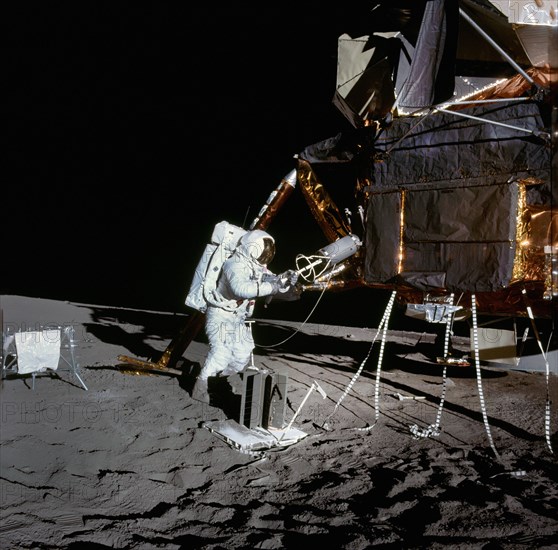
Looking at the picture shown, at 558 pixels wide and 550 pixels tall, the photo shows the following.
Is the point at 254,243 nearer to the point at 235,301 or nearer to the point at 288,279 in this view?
the point at 288,279

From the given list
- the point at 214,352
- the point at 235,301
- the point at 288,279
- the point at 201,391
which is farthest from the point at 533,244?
the point at 201,391

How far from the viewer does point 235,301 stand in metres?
5.65

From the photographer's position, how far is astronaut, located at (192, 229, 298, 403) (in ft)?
17.3

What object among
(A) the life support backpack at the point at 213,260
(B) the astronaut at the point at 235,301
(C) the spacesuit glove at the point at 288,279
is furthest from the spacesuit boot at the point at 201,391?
(C) the spacesuit glove at the point at 288,279

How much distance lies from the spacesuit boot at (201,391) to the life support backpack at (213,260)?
101 centimetres

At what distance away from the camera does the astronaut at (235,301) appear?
17.3 ft

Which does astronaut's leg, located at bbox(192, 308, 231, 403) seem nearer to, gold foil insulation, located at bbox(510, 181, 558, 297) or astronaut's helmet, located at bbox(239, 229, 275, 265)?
astronaut's helmet, located at bbox(239, 229, 275, 265)

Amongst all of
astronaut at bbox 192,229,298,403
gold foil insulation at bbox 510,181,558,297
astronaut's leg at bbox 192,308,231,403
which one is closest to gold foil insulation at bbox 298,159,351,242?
astronaut at bbox 192,229,298,403

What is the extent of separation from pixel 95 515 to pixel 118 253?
2550 cm

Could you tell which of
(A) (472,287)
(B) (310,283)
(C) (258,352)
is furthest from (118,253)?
(A) (472,287)

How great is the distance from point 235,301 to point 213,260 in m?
0.65

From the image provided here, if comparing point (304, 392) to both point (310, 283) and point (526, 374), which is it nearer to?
point (310, 283)

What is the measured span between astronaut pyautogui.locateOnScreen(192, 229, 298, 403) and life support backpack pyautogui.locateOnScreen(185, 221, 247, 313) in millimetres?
129

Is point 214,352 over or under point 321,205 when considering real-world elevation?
under
